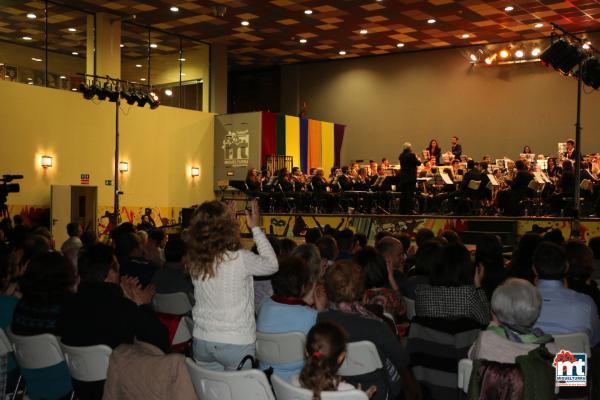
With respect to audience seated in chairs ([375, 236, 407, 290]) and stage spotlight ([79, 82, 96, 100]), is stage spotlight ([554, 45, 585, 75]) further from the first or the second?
stage spotlight ([79, 82, 96, 100])

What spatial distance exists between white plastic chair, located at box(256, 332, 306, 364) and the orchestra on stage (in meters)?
8.55

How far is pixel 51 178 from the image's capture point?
15.5m

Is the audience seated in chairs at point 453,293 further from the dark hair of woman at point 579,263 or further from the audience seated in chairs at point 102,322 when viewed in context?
the audience seated in chairs at point 102,322

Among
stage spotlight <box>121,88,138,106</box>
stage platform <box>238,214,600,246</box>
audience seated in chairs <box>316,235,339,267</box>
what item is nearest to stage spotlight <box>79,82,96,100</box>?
stage spotlight <box>121,88,138,106</box>

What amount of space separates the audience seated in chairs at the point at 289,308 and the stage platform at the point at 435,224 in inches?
306

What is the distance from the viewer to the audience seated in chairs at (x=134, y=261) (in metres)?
5.17

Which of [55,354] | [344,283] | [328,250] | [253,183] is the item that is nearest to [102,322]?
[55,354]

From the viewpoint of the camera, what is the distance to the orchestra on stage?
12278 millimetres

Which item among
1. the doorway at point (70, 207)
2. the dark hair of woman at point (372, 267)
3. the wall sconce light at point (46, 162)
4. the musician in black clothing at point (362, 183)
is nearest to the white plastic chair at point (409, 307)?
the dark hair of woman at point (372, 267)

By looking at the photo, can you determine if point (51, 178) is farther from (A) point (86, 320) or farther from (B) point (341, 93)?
(A) point (86, 320)

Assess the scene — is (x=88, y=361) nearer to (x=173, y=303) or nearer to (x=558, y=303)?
(x=173, y=303)

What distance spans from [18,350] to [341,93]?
60.9ft

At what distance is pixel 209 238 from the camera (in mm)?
3180

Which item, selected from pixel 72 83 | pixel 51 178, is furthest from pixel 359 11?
pixel 51 178
